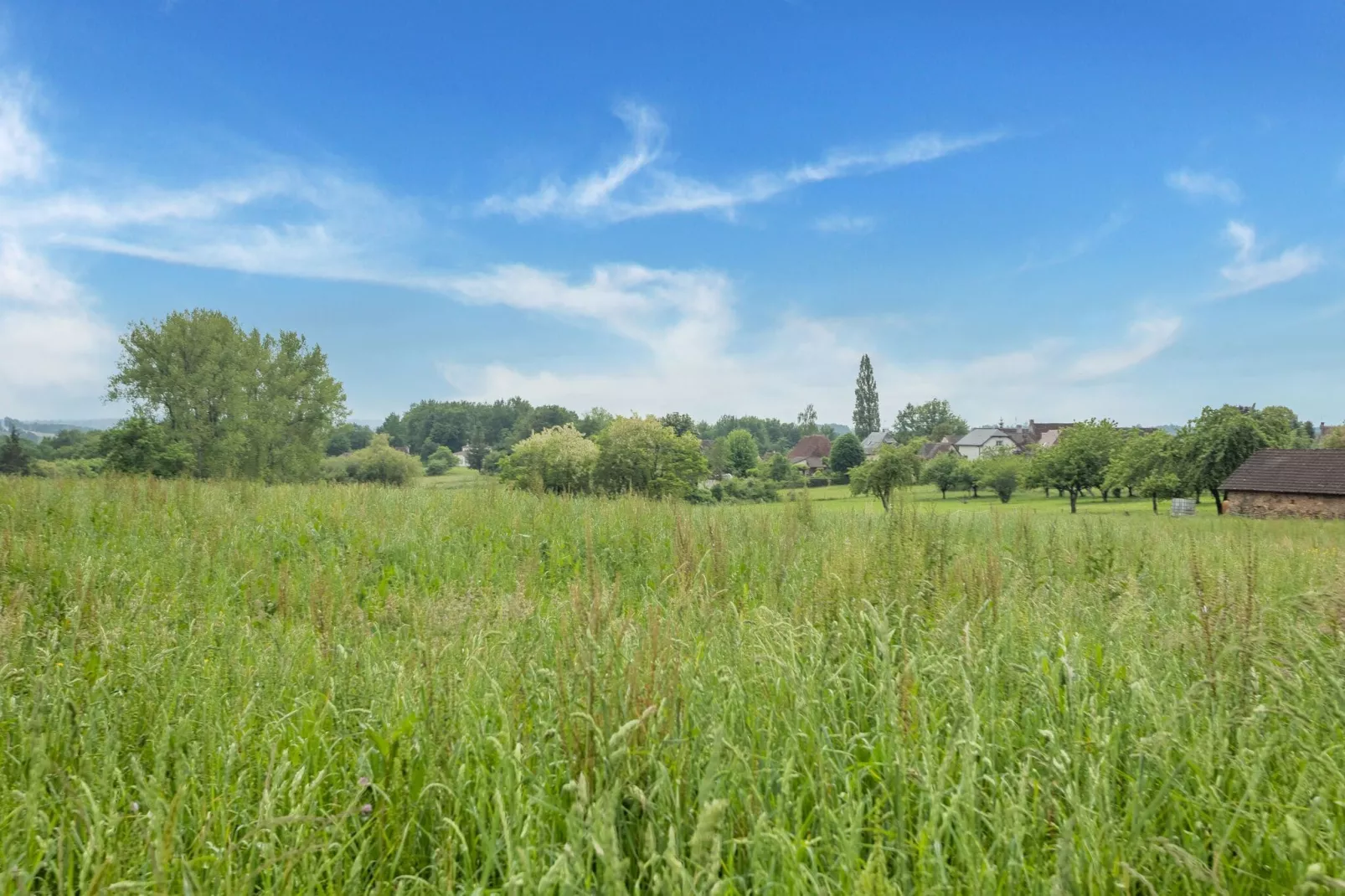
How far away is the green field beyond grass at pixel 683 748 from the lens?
1593mm

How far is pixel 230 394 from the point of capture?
47906 millimetres

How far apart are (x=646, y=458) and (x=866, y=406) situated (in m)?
85.9

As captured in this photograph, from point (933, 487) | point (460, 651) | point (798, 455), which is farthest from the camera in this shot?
point (798, 455)

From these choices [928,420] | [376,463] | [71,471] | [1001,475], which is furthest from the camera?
[928,420]

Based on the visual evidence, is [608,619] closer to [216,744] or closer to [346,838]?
[346,838]

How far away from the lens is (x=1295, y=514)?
37.3m

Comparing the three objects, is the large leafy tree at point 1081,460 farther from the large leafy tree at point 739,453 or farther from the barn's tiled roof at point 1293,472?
the large leafy tree at point 739,453

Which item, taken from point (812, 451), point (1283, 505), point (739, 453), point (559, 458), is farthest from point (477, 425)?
point (1283, 505)

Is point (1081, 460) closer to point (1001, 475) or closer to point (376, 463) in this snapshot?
point (1001, 475)

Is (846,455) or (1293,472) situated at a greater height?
(846,455)

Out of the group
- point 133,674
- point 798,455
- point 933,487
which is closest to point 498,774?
point 133,674

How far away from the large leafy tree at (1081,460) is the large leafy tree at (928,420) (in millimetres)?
90222

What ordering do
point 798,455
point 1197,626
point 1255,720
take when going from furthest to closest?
point 798,455, point 1197,626, point 1255,720

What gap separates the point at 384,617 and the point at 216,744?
2189mm
